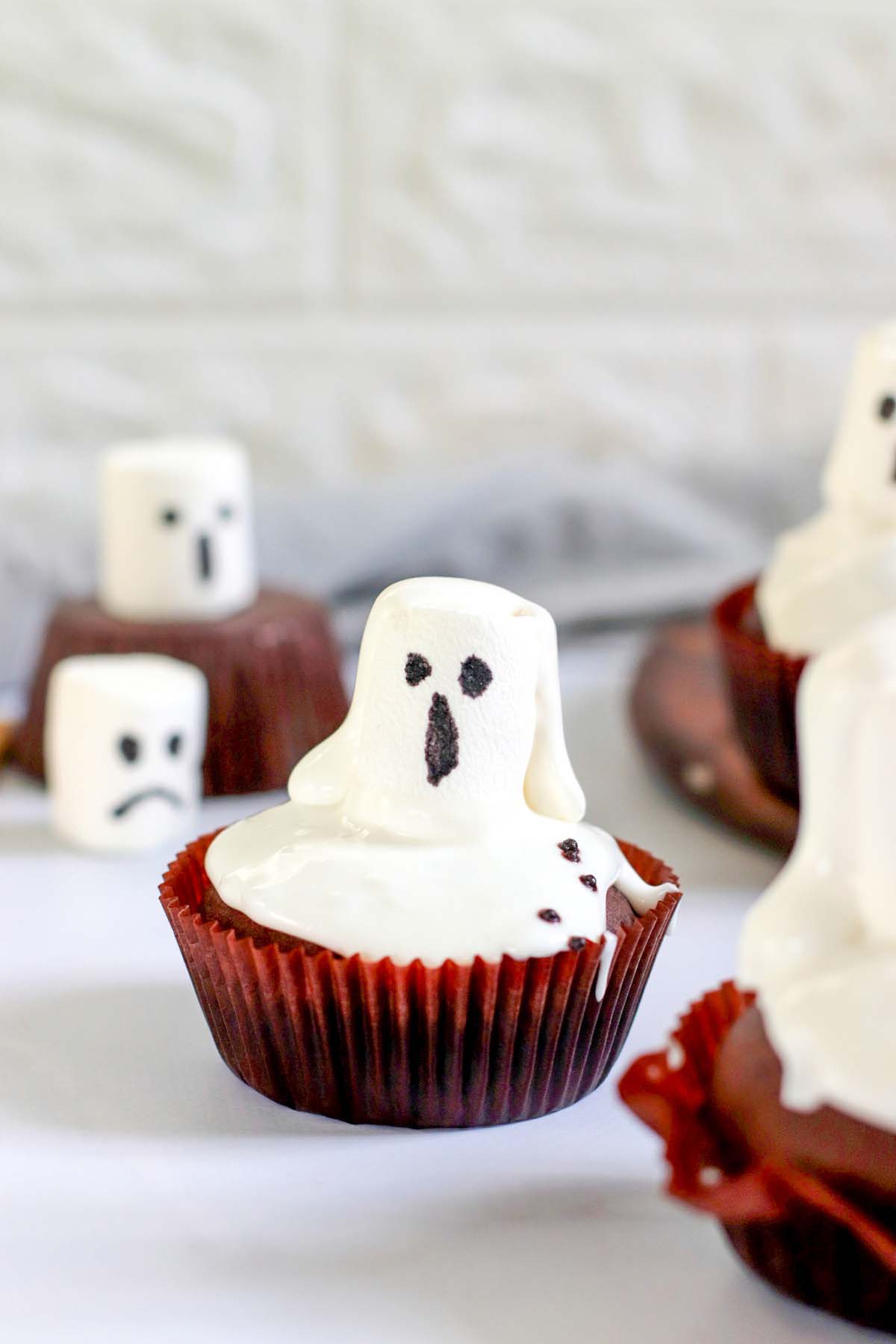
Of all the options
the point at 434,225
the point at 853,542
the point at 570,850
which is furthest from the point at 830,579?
the point at 434,225

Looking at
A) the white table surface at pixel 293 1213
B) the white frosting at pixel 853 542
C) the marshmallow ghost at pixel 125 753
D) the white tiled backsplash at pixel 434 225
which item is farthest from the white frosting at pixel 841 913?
the white tiled backsplash at pixel 434 225

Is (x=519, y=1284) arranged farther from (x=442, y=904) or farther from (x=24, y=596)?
(x=24, y=596)

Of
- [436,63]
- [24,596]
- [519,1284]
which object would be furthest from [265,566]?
[519,1284]

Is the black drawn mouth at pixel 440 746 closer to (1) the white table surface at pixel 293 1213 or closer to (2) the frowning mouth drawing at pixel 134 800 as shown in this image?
(1) the white table surface at pixel 293 1213

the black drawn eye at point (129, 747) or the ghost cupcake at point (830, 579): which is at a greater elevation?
the ghost cupcake at point (830, 579)

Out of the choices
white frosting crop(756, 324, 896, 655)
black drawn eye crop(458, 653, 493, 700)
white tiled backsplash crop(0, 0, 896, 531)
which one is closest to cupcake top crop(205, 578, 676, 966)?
black drawn eye crop(458, 653, 493, 700)

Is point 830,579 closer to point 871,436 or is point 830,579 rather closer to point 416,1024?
point 871,436

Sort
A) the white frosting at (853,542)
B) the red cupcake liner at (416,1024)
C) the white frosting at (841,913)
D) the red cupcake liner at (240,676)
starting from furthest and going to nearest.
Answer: the red cupcake liner at (240,676), the white frosting at (853,542), the red cupcake liner at (416,1024), the white frosting at (841,913)
